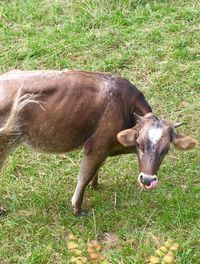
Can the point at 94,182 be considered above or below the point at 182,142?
below

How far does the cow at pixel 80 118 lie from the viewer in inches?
202

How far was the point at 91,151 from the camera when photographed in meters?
5.37

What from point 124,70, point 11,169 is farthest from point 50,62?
point 11,169

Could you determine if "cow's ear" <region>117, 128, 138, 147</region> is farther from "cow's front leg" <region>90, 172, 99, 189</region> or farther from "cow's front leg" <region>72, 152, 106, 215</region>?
"cow's front leg" <region>90, 172, 99, 189</region>

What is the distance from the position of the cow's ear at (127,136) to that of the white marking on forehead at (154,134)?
16cm

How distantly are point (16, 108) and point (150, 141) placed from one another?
3.72 ft

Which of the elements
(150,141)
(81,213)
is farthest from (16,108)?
(81,213)

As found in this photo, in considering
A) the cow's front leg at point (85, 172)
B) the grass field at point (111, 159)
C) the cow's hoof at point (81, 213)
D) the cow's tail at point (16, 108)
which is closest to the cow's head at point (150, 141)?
the cow's front leg at point (85, 172)

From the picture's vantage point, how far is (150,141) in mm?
4988

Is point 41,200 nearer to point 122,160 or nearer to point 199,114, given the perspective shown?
point 122,160

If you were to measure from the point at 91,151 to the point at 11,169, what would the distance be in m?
1.21

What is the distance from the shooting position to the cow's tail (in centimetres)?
508

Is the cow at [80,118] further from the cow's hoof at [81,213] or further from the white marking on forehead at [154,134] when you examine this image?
the cow's hoof at [81,213]

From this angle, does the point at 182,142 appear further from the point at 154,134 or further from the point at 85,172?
the point at 85,172
